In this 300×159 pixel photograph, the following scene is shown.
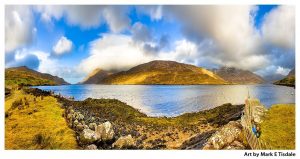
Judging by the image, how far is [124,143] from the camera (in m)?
16.6

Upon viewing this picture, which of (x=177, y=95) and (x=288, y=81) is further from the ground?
(x=288, y=81)

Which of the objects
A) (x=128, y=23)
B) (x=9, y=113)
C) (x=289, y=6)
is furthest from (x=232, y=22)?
(x=9, y=113)

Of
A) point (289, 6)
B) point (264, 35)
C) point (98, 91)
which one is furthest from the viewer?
point (98, 91)

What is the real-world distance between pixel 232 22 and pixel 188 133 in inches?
243

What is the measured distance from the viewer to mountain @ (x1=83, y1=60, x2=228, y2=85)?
1958 cm

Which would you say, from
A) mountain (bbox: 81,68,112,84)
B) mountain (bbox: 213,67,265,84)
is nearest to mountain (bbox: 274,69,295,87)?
mountain (bbox: 213,67,265,84)

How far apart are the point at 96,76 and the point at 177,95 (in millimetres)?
4755

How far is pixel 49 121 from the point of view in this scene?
58.2 ft

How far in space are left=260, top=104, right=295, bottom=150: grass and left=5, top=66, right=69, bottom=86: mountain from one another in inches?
425

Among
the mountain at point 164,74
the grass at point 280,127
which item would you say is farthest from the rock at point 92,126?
the grass at point 280,127
